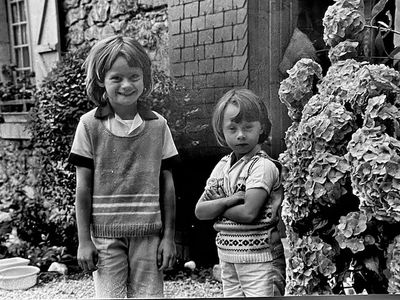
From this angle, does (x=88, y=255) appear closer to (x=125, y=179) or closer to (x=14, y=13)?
(x=125, y=179)

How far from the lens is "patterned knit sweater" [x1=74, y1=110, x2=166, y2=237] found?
1.65m

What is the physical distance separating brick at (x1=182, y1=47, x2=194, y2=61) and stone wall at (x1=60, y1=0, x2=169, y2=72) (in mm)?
65

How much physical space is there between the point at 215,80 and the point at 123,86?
34 cm

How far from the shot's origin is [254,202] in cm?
166

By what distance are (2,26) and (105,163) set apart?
0.73m

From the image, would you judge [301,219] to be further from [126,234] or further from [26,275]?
[26,275]

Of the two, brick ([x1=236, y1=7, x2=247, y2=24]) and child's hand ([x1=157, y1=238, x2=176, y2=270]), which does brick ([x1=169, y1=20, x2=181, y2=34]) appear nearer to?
brick ([x1=236, y1=7, x2=247, y2=24])

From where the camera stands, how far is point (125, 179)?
1.66m

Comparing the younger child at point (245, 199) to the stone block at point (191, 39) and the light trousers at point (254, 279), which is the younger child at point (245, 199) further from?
the stone block at point (191, 39)

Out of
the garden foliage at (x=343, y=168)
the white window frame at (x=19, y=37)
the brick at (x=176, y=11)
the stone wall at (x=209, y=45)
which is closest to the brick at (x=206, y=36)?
the stone wall at (x=209, y=45)

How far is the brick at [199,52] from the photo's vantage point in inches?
68.3

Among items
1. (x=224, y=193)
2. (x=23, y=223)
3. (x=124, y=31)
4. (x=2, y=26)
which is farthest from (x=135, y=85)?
(x=23, y=223)

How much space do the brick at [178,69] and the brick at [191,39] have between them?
80 millimetres

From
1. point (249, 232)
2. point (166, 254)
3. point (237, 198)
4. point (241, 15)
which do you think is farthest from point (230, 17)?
point (166, 254)
